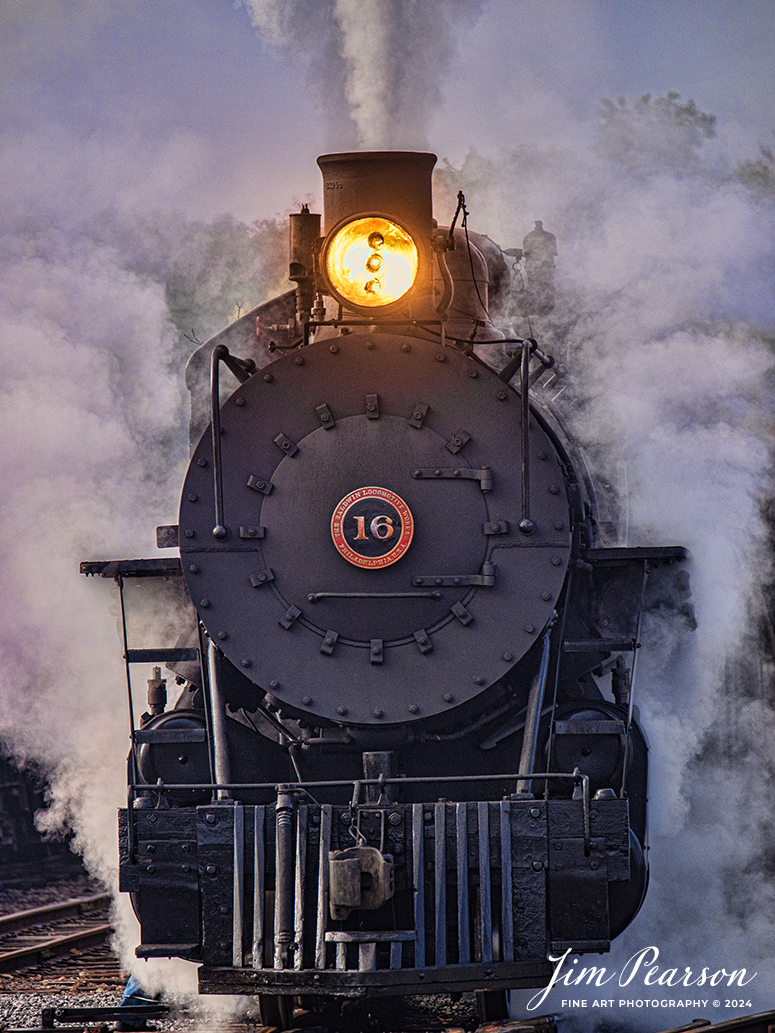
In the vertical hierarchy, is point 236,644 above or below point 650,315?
below

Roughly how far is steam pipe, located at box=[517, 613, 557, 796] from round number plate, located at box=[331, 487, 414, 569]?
64 centimetres

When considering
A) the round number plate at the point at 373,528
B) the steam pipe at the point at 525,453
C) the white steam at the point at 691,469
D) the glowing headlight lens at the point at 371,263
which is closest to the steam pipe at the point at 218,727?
the round number plate at the point at 373,528

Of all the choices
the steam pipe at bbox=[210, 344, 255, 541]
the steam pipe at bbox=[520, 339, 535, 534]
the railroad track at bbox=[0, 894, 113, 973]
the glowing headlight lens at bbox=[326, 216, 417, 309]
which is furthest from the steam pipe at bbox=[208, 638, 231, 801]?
the railroad track at bbox=[0, 894, 113, 973]

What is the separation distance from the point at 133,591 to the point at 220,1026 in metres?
1.97

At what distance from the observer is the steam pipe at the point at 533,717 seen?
4.89 meters

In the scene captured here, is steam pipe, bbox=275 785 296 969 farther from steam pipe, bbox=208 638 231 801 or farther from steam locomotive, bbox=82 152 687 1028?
steam pipe, bbox=208 638 231 801

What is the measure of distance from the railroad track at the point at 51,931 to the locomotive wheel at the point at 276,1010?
205 centimetres

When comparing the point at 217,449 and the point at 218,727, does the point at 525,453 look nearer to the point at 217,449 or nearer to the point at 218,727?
the point at 217,449

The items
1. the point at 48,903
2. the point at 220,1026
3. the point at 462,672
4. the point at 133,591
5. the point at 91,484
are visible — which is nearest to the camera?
the point at 462,672

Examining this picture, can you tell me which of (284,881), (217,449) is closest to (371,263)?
(217,449)

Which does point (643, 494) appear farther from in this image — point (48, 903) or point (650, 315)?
point (48, 903)

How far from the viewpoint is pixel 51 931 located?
799 cm

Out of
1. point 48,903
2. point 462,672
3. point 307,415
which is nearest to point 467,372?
point 307,415

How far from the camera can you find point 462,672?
5.05 metres
